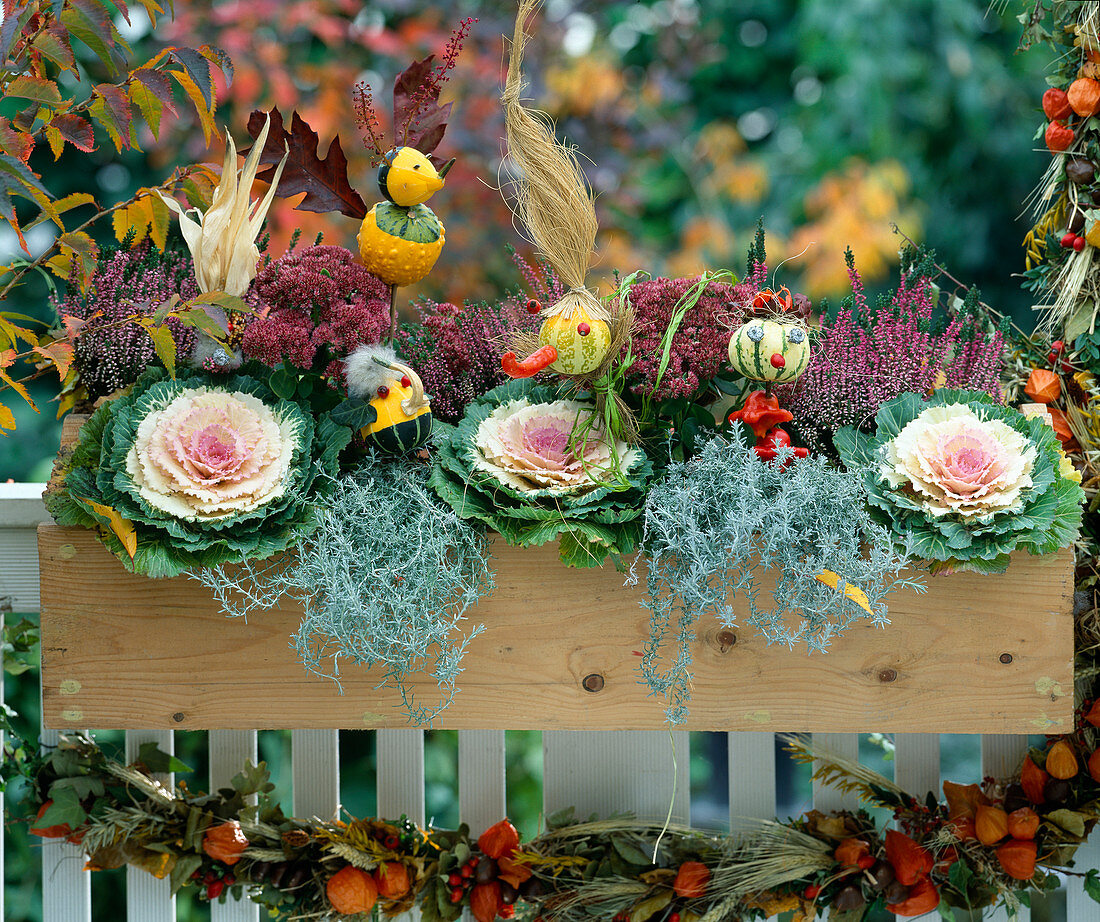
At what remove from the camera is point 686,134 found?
105 inches

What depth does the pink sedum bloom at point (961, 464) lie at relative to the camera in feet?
3.14

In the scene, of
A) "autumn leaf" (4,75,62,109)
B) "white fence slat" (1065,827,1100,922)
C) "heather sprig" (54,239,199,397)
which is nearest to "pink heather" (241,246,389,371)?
"heather sprig" (54,239,199,397)

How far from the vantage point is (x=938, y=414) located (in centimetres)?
103

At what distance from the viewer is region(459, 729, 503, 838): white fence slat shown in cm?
135

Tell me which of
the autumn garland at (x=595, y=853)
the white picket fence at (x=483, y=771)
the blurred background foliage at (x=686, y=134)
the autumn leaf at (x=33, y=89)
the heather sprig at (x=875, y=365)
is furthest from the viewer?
the blurred background foliage at (x=686, y=134)

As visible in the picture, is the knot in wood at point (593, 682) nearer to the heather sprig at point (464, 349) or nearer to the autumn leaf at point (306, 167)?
the heather sprig at point (464, 349)

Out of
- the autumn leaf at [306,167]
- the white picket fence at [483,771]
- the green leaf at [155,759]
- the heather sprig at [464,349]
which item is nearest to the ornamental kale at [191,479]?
the heather sprig at [464,349]

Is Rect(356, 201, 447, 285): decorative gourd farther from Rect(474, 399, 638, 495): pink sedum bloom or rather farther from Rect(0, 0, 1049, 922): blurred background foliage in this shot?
Rect(0, 0, 1049, 922): blurred background foliage

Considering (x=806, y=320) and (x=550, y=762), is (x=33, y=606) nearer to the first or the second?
(x=550, y=762)

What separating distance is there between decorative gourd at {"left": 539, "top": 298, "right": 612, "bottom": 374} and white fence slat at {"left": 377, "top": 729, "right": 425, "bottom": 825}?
71 centimetres

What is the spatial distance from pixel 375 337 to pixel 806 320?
495mm

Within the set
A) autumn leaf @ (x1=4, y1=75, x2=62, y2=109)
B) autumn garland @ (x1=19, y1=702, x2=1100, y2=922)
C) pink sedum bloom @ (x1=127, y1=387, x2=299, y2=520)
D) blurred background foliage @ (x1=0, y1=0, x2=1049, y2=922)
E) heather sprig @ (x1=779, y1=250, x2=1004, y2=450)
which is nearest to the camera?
autumn leaf @ (x1=4, y1=75, x2=62, y2=109)

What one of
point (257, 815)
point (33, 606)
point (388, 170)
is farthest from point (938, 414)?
point (33, 606)

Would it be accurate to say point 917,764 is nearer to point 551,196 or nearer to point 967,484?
point 967,484
